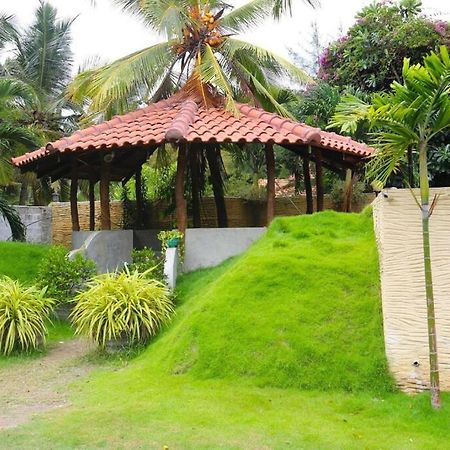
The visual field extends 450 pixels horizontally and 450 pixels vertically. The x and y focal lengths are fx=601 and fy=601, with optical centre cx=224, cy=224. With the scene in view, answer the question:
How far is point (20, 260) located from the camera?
44.8ft

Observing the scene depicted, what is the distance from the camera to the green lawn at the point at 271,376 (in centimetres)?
551

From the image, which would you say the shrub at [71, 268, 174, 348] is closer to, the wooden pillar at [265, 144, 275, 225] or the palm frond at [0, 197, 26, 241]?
the wooden pillar at [265, 144, 275, 225]

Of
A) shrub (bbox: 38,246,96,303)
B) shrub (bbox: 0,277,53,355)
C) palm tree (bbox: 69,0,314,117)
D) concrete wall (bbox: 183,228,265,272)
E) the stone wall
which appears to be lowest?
shrub (bbox: 0,277,53,355)

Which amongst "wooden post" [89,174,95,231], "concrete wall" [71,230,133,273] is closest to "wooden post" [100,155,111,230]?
"concrete wall" [71,230,133,273]

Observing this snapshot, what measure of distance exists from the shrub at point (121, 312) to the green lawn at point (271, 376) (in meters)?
0.29

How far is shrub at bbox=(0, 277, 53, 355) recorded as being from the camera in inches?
362

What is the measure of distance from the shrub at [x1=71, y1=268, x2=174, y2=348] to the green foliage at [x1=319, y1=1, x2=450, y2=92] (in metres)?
8.13

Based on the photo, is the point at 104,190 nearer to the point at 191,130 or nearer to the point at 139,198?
the point at 191,130

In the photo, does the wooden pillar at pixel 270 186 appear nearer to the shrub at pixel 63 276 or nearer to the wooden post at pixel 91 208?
the shrub at pixel 63 276

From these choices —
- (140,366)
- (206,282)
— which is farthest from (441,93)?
(206,282)

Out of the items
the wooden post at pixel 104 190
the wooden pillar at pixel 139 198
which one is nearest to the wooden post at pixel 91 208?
the wooden pillar at pixel 139 198

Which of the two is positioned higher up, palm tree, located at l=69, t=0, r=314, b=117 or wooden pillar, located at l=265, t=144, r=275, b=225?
palm tree, located at l=69, t=0, r=314, b=117

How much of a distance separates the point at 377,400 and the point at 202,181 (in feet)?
35.4

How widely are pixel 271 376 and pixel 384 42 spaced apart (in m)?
9.55
